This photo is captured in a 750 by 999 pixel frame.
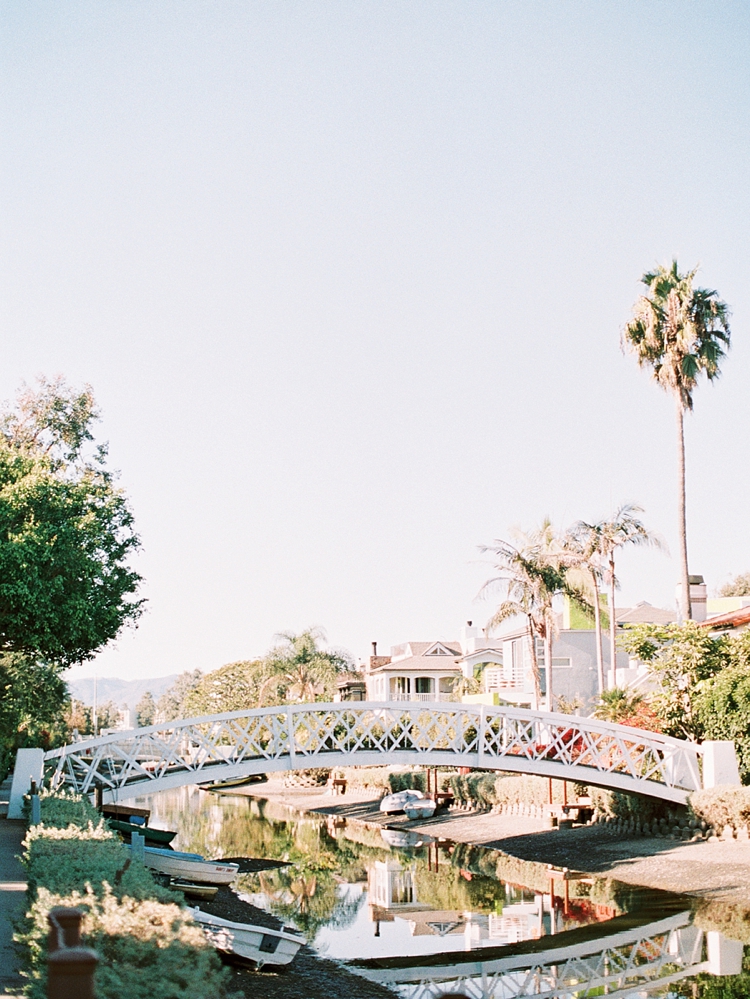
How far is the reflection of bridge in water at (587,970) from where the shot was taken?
53.2 feet

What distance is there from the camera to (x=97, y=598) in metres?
29.5

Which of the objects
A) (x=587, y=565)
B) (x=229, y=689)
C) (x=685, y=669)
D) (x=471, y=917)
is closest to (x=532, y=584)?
(x=587, y=565)

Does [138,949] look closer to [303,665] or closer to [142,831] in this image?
[142,831]

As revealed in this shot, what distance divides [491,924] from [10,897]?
10.5 metres

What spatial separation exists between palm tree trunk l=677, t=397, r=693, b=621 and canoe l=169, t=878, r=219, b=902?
59.0ft

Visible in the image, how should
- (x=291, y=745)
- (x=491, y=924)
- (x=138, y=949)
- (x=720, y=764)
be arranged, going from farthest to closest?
(x=720, y=764) < (x=291, y=745) < (x=491, y=924) < (x=138, y=949)

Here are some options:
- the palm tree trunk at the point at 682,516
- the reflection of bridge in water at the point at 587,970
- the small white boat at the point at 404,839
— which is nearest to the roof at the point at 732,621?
the palm tree trunk at the point at 682,516

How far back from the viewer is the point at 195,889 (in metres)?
22.4

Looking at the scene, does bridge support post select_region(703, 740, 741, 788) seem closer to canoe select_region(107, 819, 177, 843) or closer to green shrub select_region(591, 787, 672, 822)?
green shrub select_region(591, 787, 672, 822)

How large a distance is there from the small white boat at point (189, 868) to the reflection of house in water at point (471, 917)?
3.23 m

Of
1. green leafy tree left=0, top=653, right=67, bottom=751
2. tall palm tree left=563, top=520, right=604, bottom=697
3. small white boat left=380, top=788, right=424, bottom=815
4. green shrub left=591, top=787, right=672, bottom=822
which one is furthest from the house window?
green shrub left=591, top=787, right=672, bottom=822

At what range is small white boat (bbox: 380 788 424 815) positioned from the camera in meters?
45.6

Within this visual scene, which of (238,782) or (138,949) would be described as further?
(238,782)

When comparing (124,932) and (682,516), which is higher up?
(682,516)
